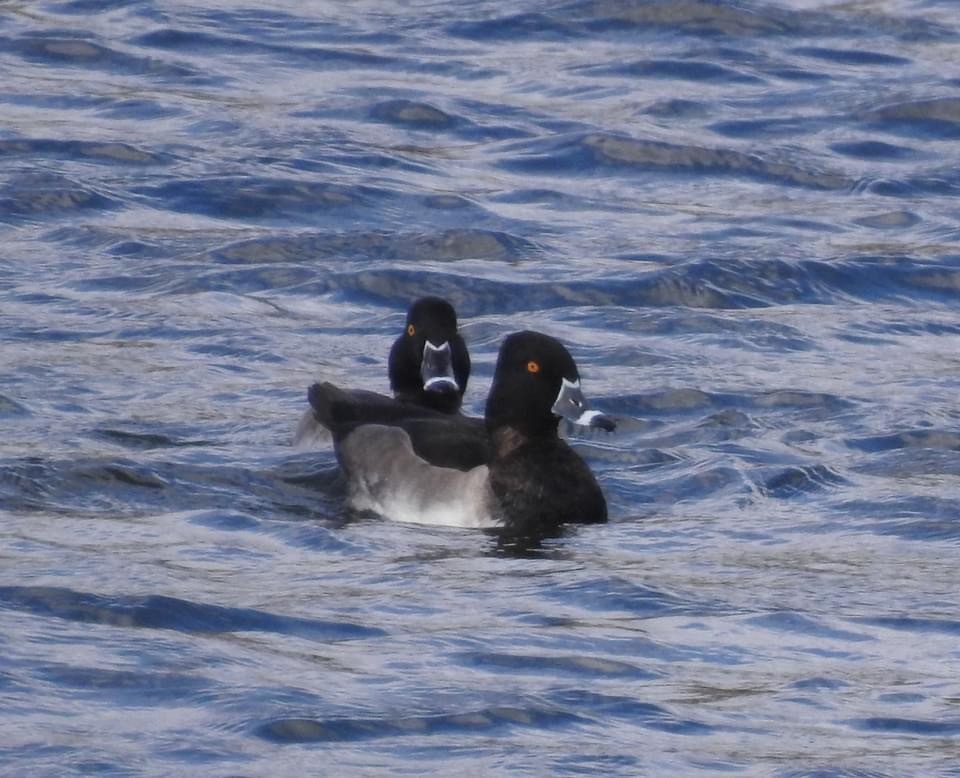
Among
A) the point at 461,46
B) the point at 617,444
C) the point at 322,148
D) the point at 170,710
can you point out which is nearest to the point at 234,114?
the point at 322,148

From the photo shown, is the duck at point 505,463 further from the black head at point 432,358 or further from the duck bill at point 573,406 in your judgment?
the black head at point 432,358

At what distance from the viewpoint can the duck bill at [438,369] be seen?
13023 mm

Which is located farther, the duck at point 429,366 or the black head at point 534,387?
the duck at point 429,366

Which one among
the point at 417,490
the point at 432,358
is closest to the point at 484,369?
the point at 432,358

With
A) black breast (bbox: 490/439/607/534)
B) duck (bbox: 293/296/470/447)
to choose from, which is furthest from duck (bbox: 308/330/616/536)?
duck (bbox: 293/296/470/447)

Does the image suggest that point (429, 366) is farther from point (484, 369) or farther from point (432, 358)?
point (484, 369)

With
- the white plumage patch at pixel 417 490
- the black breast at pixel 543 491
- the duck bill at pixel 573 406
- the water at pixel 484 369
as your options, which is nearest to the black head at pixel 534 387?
the duck bill at pixel 573 406

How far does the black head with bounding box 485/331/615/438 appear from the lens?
12078mm

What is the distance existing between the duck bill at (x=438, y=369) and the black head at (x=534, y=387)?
821mm

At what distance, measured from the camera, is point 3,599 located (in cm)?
949

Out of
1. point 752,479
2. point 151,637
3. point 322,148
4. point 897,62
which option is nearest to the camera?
point 151,637

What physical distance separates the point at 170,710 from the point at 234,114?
1352cm

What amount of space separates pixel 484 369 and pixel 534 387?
2.97 m

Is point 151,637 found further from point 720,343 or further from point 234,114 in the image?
point 234,114
